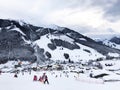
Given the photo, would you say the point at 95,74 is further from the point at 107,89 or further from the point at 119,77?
the point at 107,89

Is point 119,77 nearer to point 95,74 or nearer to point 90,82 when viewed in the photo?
point 90,82

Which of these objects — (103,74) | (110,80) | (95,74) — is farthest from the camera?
(95,74)

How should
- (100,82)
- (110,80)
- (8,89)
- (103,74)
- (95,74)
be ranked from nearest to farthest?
1. (8,89)
2. (100,82)
3. (110,80)
4. (103,74)
5. (95,74)

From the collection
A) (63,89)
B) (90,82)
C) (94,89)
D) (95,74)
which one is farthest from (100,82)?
(95,74)

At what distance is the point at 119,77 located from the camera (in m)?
55.3

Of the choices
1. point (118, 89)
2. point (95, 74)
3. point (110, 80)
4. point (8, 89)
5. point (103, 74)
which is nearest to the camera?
point (8, 89)

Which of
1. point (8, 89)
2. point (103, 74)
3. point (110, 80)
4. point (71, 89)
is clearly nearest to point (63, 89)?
point (71, 89)

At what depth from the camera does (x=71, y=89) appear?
37.5 metres

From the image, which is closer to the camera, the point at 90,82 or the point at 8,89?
the point at 8,89

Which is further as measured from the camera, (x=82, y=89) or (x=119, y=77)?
(x=119, y=77)

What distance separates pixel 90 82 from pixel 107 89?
42.0 ft

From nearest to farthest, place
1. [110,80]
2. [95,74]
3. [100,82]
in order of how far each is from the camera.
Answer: [100,82] → [110,80] → [95,74]

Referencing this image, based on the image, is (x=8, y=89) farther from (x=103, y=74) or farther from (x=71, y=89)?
(x=103, y=74)

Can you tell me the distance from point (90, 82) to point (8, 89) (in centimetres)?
2138
